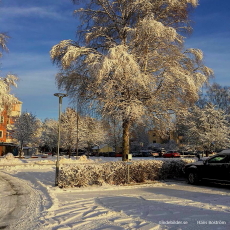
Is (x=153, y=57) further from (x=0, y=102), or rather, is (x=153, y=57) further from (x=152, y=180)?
(x=0, y=102)

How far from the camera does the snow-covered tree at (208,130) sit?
33.5 metres

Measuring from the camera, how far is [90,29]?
46.6 ft

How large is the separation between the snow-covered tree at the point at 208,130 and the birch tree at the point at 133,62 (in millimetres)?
20682

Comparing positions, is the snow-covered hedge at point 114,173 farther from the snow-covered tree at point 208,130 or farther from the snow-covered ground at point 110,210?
the snow-covered tree at point 208,130

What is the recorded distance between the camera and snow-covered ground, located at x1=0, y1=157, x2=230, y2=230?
17.5ft

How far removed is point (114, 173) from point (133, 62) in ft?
16.9

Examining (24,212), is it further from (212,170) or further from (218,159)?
(218,159)

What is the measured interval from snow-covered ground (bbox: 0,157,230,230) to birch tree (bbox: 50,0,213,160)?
15.4 ft

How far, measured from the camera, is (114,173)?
11.1m

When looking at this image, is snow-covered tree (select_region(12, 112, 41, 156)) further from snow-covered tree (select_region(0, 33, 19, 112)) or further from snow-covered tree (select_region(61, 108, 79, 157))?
snow-covered tree (select_region(0, 33, 19, 112))

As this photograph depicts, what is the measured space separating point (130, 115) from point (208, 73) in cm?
519

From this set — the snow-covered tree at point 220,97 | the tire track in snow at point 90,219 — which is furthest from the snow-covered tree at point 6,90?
the snow-covered tree at point 220,97

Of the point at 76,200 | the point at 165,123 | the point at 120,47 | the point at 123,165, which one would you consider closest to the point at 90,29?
the point at 120,47

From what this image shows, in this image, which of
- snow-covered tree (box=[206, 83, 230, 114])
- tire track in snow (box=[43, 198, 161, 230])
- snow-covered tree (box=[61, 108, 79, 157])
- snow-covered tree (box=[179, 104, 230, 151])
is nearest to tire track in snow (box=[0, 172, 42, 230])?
tire track in snow (box=[43, 198, 161, 230])
